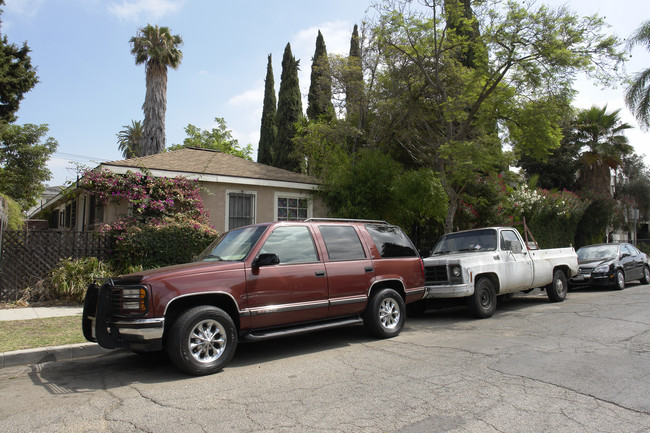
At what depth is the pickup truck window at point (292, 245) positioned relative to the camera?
240 inches

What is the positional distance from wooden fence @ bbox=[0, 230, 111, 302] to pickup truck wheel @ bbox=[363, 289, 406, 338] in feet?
25.2

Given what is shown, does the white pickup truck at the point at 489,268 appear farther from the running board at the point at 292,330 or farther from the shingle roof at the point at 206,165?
the shingle roof at the point at 206,165

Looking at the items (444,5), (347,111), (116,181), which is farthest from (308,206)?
(444,5)

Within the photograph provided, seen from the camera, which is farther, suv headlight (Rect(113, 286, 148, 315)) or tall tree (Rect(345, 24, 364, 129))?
tall tree (Rect(345, 24, 364, 129))

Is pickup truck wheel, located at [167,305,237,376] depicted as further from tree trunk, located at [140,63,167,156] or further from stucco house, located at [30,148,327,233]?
tree trunk, located at [140,63,167,156]

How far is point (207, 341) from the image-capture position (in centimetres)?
522

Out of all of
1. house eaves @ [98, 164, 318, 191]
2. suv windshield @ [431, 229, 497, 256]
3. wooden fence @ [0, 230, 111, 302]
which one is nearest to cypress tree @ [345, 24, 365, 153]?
house eaves @ [98, 164, 318, 191]

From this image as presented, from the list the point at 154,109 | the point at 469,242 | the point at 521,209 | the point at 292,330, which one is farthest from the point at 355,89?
the point at 154,109

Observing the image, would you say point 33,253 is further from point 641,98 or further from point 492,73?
point 641,98

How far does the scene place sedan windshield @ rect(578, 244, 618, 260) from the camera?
551 inches

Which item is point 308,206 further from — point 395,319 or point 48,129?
point 48,129

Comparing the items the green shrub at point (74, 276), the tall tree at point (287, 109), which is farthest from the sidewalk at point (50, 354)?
the tall tree at point (287, 109)

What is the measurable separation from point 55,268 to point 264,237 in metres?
7.07

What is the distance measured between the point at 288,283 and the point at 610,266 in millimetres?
11857
